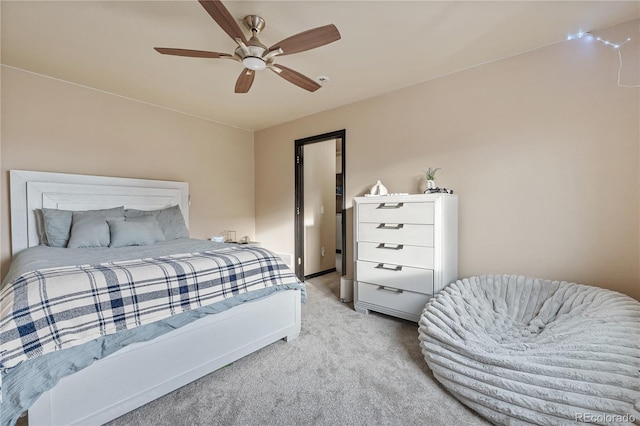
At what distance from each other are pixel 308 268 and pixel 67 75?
3534 mm

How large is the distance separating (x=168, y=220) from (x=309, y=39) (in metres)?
2.52

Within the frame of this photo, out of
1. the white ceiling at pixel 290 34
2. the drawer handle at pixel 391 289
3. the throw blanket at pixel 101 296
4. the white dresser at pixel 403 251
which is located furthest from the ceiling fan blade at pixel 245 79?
the drawer handle at pixel 391 289

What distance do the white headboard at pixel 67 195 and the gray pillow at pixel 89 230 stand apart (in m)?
0.29

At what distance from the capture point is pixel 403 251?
8.18 feet

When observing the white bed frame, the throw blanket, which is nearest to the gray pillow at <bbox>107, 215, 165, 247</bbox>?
the white bed frame

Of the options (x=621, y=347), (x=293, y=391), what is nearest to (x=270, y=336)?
(x=293, y=391)

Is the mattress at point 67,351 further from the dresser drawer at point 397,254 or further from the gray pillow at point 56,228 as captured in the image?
the dresser drawer at point 397,254

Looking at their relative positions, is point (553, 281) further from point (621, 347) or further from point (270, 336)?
point (270, 336)

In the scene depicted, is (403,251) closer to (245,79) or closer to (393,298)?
(393,298)

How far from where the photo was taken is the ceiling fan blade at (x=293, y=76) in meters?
1.97

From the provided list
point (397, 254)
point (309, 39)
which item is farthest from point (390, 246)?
point (309, 39)

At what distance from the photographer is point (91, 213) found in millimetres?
2662

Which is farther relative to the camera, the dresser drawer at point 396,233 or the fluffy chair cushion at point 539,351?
the dresser drawer at point 396,233

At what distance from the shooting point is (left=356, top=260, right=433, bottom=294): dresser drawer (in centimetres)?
236
